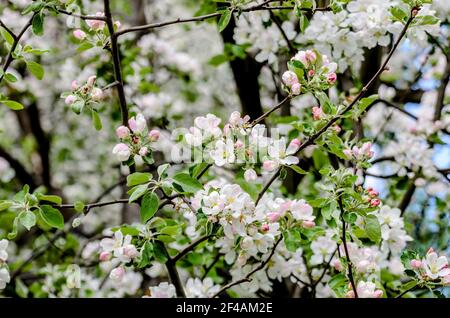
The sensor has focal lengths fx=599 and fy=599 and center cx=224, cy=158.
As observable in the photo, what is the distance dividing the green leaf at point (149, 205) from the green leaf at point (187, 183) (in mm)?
70

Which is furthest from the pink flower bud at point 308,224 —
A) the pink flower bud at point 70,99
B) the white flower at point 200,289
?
the pink flower bud at point 70,99

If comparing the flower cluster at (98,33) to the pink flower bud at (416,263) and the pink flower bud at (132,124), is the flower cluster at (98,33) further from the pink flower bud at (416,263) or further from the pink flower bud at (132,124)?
the pink flower bud at (416,263)

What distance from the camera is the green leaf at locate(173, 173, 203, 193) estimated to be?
1482 mm

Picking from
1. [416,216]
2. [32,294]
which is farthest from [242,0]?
[416,216]

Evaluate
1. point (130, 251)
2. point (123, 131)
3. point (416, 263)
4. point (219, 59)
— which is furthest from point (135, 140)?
point (219, 59)

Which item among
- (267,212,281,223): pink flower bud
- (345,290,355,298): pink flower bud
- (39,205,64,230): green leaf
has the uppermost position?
(39,205,64,230): green leaf

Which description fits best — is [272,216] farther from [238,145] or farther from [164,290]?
[164,290]

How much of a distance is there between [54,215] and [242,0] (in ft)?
2.57

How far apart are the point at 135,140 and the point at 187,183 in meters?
0.19

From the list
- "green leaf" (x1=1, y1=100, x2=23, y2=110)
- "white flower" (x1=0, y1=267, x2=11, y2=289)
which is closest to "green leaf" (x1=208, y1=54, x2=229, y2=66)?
"green leaf" (x1=1, y1=100, x2=23, y2=110)

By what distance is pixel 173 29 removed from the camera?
5.46 metres

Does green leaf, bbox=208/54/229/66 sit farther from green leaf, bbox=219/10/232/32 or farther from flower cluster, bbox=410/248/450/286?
flower cluster, bbox=410/248/450/286

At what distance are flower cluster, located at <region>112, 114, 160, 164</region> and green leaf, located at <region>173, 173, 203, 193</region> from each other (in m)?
0.11

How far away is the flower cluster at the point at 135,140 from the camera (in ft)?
5.08
